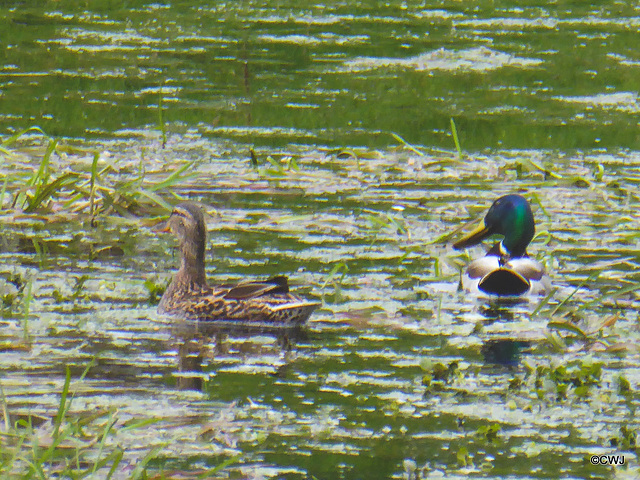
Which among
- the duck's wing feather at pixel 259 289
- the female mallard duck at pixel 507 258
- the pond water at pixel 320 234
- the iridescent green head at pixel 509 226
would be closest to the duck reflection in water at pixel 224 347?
the pond water at pixel 320 234

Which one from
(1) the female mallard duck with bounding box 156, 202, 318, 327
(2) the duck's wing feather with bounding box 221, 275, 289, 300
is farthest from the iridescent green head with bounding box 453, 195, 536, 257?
(2) the duck's wing feather with bounding box 221, 275, 289, 300

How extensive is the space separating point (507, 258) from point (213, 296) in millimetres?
2414

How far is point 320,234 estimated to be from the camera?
34.8ft

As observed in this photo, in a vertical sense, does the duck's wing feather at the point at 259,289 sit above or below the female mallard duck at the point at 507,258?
above

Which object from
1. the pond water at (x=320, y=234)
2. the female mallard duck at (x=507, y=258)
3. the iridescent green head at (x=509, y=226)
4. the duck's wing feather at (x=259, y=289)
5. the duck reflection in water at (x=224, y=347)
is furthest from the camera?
the iridescent green head at (x=509, y=226)

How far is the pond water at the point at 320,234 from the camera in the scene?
650 cm

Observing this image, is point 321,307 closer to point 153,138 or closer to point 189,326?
point 189,326

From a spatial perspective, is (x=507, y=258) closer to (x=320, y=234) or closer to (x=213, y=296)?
(x=320, y=234)

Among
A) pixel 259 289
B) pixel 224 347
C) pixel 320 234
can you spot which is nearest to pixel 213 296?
pixel 259 289

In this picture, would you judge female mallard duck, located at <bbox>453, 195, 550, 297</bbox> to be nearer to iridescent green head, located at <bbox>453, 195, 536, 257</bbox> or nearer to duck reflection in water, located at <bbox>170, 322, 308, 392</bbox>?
iridescent green head, located at <bbox>453, 195, 536, 257</bbox>

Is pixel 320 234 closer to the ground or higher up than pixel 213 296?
closer to the ground

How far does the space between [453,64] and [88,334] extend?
10.1 meters

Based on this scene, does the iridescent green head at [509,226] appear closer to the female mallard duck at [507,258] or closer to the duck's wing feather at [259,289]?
the female mallard duck at [507,258]

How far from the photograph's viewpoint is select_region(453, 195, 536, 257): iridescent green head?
33.7 ft
